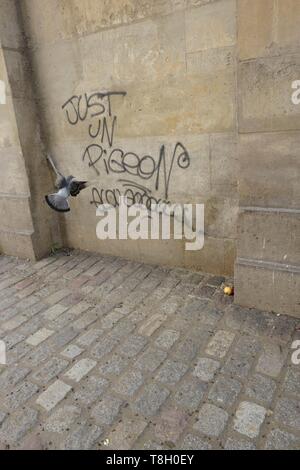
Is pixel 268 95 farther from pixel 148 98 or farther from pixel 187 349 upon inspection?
pixel 187 349

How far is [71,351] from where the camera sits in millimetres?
3199

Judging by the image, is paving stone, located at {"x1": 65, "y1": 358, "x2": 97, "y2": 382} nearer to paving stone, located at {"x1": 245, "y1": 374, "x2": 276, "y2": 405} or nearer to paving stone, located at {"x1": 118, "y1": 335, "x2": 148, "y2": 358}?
paving stone, located at {"x1": 118, "y1": 335, "x2": 148, "y2": 358}

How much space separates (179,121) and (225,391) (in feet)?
9.29

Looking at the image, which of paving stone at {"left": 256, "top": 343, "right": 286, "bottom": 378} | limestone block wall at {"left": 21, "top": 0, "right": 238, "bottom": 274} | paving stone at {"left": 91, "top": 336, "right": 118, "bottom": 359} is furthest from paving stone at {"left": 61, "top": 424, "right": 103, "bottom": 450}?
limestone block wall at {"left": 21, "top": 0, "right": 238, "bottom": 274}

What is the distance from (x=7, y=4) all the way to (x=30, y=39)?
1.47 ft

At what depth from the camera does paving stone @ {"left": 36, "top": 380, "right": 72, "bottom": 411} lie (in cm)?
263

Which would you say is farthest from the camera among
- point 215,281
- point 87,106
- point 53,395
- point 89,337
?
point 87,106

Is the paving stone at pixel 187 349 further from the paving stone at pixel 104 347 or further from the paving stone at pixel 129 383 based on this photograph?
the paving stone at pixel 104 347

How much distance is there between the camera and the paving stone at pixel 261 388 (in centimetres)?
253

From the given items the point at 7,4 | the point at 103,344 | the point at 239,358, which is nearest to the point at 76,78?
the point at 7,4

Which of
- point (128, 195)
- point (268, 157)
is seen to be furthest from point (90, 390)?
point (128, 195)

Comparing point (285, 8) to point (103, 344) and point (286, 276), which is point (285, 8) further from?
point (103, 344)

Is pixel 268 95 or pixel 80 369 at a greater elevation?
pixel 268 95

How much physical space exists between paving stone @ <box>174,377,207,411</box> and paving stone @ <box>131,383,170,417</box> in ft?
0.33
